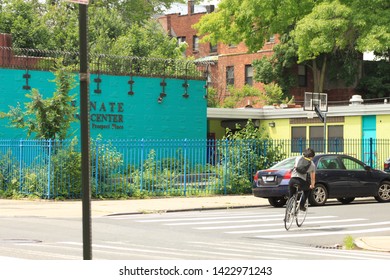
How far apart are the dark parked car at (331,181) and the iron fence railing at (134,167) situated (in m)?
4.26

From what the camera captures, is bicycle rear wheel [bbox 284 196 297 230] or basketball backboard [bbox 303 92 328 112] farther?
basketball backboard [bbox 303 92 328 112]

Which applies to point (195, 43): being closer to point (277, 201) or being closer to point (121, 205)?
point (277, 201)

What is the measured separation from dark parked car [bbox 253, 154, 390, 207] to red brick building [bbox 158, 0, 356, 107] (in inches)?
1154

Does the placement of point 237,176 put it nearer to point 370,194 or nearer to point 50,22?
point 370,194

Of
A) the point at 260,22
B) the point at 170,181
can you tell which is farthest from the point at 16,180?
the point at 260,22

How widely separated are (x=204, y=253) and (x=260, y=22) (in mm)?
38827

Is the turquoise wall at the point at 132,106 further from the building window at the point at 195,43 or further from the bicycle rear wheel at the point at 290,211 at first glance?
the building window at the point at 195,43

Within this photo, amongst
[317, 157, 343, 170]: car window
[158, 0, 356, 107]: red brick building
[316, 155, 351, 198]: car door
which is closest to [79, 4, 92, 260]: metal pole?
[316, 155, 351, 198]: car door

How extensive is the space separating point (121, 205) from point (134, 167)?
3618mm

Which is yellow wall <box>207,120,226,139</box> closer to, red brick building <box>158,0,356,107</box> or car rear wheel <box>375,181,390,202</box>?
red brick building <box>158,0,356,107</box>

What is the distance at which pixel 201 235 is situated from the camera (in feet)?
56.1

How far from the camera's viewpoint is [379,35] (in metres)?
43.8

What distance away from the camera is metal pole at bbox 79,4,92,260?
6.61m

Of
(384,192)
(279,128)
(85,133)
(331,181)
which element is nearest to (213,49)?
(279,128)
